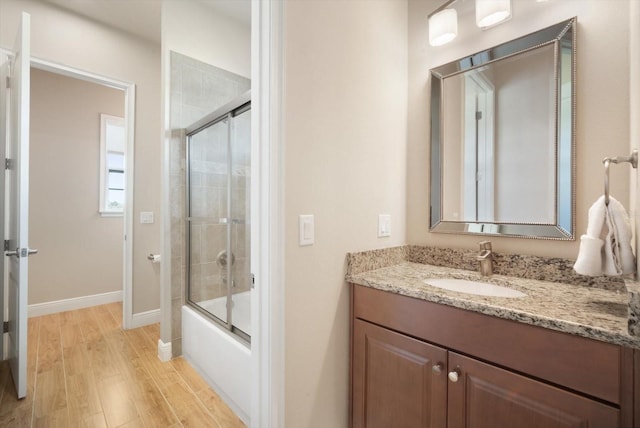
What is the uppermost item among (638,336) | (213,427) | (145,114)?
(145,114)

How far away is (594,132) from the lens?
3.66ft

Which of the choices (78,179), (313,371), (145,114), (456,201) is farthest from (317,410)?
(78,179)

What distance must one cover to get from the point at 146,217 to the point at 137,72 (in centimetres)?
144

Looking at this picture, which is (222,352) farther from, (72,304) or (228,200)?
(72,304)

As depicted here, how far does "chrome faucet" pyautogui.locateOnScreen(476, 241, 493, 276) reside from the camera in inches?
51.0

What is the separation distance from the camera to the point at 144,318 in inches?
112

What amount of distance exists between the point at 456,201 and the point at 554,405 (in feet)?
3.04

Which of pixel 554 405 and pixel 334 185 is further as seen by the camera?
pixel 334 185

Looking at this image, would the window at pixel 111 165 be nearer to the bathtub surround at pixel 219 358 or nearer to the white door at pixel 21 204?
the white door at pixel 21 204

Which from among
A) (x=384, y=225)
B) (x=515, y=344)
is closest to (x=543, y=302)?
(x=515, y=344)

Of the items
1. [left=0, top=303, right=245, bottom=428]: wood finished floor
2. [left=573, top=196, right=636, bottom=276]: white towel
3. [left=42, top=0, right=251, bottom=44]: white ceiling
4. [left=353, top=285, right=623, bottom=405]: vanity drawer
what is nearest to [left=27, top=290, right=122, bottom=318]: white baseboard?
[left=0, top=303, right=245, bottom=428]: wood finished floor

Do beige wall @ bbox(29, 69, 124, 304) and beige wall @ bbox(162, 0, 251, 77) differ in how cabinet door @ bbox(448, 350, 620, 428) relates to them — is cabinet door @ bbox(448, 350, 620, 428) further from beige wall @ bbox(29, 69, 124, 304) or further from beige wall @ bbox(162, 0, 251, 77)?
beige wall @ bbox(29, 69, 124, 304)

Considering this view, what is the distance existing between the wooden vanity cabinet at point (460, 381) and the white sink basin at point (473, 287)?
264 mm

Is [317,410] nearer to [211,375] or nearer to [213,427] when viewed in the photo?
[213,427]
